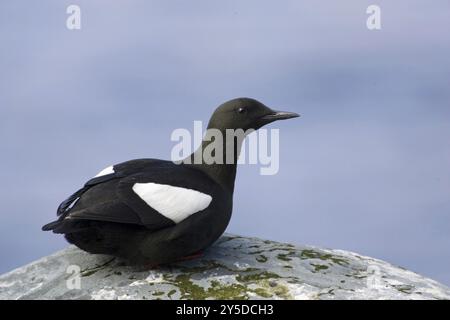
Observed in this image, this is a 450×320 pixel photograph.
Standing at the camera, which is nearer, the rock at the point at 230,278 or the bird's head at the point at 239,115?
the rock at the point at 230,278

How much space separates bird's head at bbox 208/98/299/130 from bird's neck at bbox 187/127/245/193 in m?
0.08

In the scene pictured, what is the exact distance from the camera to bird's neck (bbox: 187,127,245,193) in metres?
6.52

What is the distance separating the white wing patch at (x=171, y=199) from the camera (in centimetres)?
584

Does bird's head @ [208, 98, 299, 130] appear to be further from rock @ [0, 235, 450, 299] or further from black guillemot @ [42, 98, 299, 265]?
rock @ [0, 235, 450, 299]

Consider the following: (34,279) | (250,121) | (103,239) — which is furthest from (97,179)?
(250,121)

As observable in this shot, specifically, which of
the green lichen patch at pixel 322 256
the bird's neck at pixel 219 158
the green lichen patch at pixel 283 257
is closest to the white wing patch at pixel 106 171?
the bird's neck at pixel 219 158

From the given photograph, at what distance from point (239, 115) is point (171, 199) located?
119cm

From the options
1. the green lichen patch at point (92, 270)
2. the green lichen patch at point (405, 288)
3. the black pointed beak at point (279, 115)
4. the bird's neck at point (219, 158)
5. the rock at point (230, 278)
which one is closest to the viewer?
the rock at point (230, 278)

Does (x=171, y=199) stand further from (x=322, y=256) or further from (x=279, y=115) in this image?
(x=322, y=256)

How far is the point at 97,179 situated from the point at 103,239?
727mm

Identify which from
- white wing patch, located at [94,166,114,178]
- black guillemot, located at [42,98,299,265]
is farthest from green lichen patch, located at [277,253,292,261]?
white wing patch, located at [94,166,114,178]

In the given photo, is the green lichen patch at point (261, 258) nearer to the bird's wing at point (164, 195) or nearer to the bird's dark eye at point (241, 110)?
the bird's wing at point (164, 195)

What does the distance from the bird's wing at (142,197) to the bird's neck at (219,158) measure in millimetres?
171
